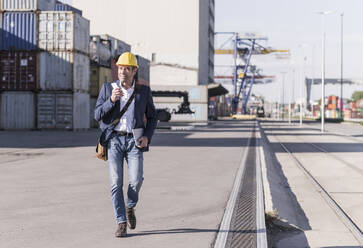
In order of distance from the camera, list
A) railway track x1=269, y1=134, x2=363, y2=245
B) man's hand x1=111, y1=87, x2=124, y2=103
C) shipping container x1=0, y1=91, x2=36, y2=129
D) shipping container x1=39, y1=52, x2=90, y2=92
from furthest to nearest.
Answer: shipping container x1=0, y1=91, x2=36, y2=129, shipping container x1=39, y1=52, x2=90, y2=92, railway track x1=269, y1=134, x2=363, y2=245, man's hand x1=111, y1=87, x2=124, y2=103

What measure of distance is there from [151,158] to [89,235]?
10087 millimetres

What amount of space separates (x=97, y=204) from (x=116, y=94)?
275 centimetres

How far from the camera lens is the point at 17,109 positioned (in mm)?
32781

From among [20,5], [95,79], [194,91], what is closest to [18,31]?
[20,5]

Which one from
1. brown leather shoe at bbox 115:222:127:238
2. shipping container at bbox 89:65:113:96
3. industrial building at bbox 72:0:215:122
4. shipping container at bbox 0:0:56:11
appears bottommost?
brown leather shoe at bbox 115:222:127:238

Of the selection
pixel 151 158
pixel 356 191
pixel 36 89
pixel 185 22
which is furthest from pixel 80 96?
pixel 185 22

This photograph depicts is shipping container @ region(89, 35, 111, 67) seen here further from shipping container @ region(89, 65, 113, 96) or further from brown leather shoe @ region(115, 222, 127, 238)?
brown leather shoe @ region(115, 222, 127, 238)

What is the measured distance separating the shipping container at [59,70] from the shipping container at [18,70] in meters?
0.48

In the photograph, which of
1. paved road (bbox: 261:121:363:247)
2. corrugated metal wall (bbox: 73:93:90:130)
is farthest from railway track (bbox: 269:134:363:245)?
corrugated metal wall (bbox: 73:93:90:130)

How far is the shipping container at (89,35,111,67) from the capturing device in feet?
128

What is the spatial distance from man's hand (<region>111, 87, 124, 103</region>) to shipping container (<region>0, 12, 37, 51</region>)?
28818 mm

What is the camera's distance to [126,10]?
81688mm

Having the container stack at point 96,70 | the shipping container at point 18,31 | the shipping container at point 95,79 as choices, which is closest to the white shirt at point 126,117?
the shipping container at point 18,31

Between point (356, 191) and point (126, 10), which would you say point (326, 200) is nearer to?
point (356, 191)
